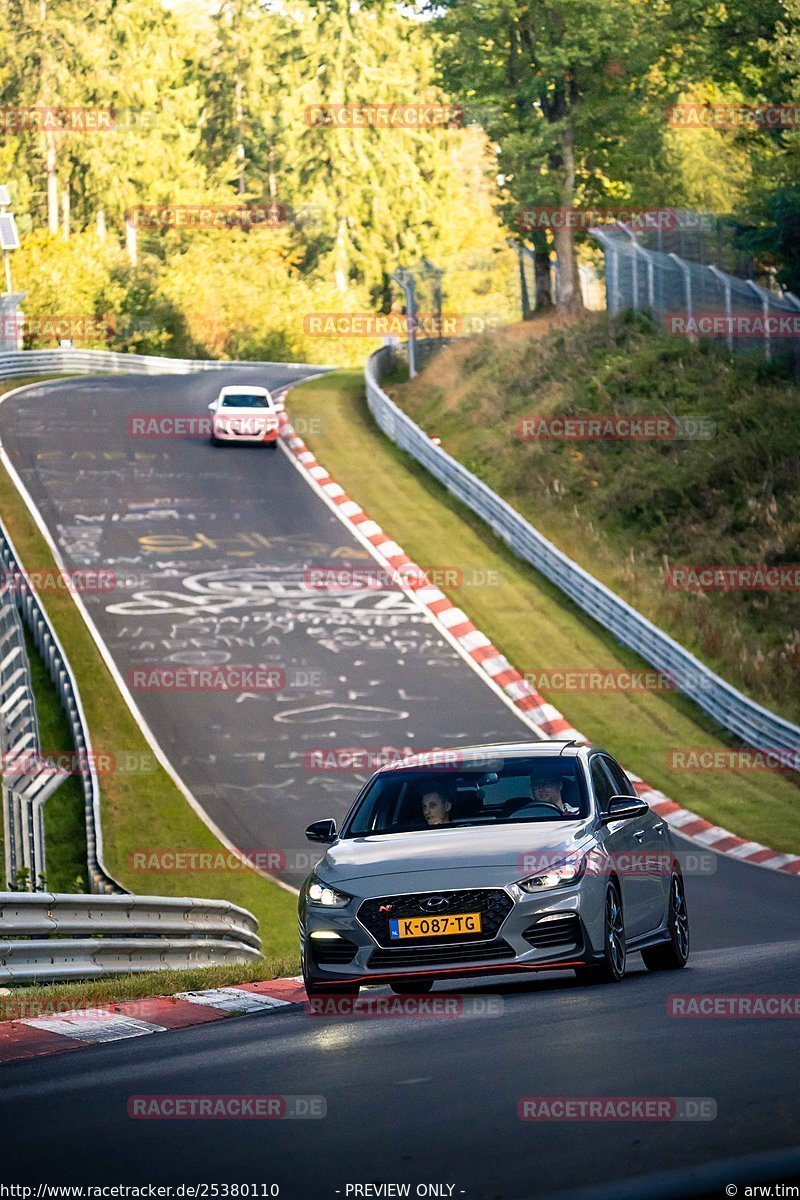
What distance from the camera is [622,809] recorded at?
11039mm

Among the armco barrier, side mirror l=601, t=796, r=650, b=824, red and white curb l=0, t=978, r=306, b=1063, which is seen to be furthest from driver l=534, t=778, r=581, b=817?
the armco barrier

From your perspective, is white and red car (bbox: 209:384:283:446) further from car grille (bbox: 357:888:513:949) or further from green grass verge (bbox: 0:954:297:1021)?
car grille (bbox: 357:888:513:949)

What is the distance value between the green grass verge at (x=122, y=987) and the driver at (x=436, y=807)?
217 centimetres

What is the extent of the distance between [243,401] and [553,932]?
1408 inches

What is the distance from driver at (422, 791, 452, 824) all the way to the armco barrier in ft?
50.2

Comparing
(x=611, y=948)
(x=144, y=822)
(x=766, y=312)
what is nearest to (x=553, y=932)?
(x=611, y=948)

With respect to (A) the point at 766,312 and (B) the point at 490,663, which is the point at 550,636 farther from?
(A) the point at 766,312

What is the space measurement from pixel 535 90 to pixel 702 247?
29.8 feet

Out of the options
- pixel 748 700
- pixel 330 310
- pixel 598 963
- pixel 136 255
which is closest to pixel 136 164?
pixel 136 255

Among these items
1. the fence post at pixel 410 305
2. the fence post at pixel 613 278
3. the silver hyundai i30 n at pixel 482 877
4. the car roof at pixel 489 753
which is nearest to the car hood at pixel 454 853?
the silver hyundai i30 n at pixel 482 877

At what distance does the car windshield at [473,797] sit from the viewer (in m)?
11.2

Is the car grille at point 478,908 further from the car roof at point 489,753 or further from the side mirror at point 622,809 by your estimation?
the car roof at point 489,753

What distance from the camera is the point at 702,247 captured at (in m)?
45.8

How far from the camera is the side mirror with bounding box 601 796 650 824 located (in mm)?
10953
